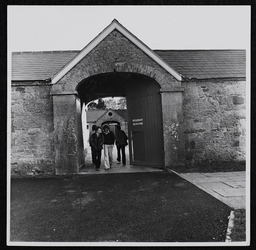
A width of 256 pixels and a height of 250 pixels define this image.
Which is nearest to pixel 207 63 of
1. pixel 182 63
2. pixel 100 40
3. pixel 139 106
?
pixel 182 63

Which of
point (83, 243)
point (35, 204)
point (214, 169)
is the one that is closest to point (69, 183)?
point (35, 204)

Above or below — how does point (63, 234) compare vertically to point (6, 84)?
below

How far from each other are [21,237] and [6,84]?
2.41 meters

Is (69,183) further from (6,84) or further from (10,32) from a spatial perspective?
(10,32)

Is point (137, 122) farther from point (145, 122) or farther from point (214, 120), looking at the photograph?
point (214, 120)

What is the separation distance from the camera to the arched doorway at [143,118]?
7965mm

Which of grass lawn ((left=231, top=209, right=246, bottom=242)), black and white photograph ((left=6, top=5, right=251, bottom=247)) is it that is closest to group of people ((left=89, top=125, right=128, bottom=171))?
black and white photograph ((left=6, top=5, right=251, bottom=247))

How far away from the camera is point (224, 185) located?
551 centimetres

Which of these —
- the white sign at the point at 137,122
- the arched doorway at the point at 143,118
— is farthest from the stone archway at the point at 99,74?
the white sign at the point at 137,122

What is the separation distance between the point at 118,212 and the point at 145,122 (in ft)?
15.1

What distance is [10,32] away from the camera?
3668 millimetres

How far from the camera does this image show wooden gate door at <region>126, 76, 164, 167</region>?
7.98 m

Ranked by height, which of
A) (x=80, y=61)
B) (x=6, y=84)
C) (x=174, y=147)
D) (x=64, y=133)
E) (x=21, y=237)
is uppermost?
(x=80, y=61)

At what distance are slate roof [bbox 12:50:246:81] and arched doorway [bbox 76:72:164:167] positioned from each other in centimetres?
152
